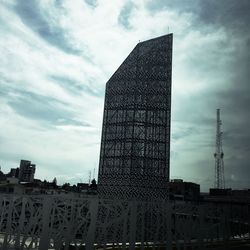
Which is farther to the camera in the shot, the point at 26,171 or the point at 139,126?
the point at 26,171

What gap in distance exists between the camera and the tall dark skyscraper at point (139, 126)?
49844 mm

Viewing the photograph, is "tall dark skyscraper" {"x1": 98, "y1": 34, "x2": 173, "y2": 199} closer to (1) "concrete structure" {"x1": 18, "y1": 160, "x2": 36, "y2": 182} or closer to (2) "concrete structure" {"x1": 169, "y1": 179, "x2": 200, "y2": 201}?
(2) "concrete structure" {"x1": 169, "y1": 179, "x2": 200, "y2": 201}

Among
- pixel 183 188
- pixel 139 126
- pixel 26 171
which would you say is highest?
pixel 26 171

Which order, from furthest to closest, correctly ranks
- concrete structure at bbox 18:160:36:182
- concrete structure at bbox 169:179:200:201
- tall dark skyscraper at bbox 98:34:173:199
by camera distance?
concrete structure at bbox 18:160:36:182, concrete structure at bbox 169:179:200:201, tall dark skyscraper at bbox 98:34:173:199

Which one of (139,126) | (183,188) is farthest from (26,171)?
(139,126)

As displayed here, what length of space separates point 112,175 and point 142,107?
10.8 meters

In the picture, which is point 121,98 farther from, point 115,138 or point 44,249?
point 44,249

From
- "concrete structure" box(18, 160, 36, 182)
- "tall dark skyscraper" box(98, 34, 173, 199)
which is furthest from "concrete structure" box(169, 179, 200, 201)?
"concrete structure" box(18, 160, 36, 182)

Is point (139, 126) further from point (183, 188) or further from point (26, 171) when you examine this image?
point (26, 171)

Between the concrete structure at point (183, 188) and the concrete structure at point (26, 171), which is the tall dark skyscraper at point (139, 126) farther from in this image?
the concrete structure at point (26, 171)

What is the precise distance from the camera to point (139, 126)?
51.4 metres

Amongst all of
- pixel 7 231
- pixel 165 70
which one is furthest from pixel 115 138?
pixel 7 231

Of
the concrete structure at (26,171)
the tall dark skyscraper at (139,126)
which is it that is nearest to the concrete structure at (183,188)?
the tall dark skyscraper at (139,126)

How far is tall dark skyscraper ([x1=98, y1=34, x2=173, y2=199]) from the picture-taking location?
49844 mm
